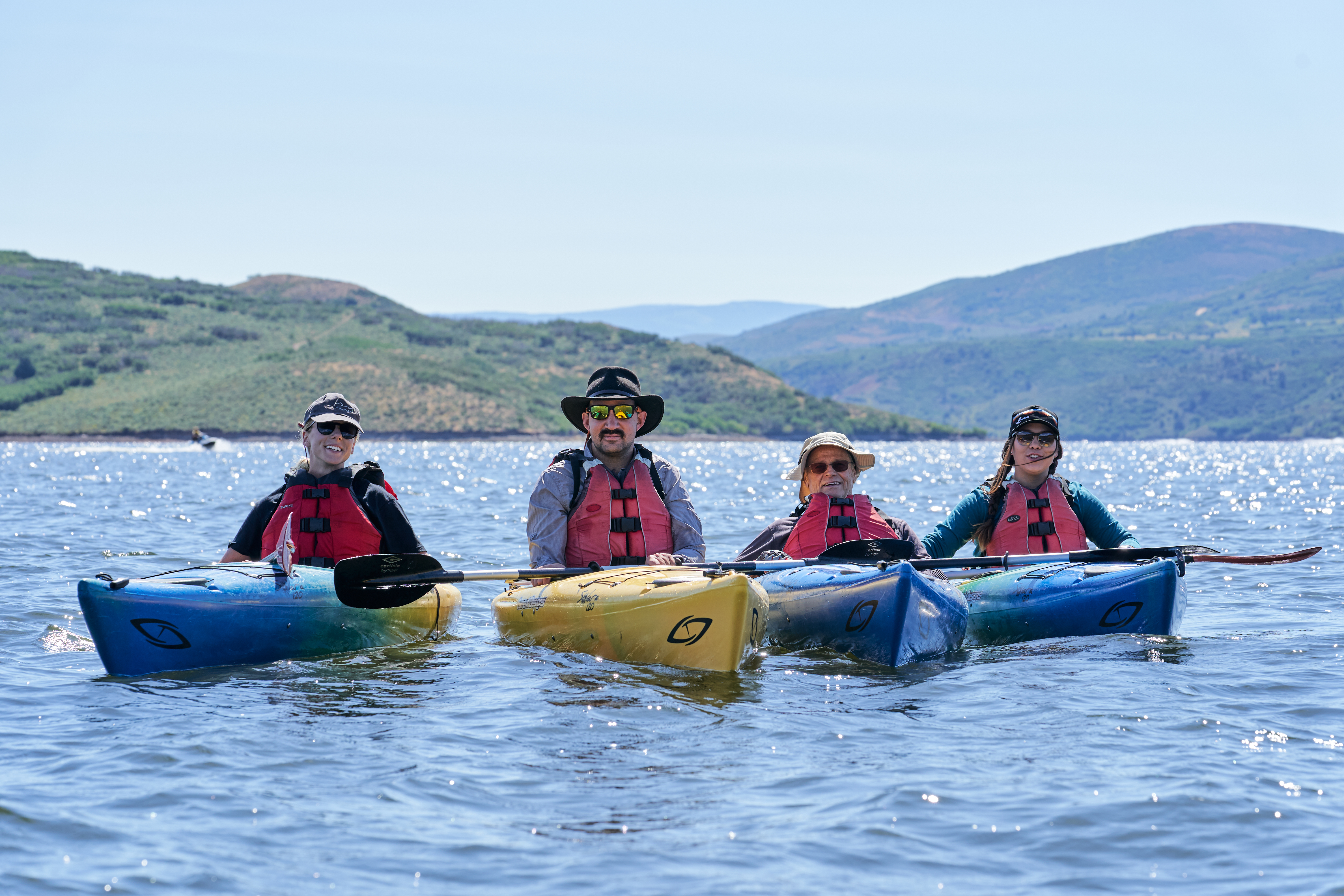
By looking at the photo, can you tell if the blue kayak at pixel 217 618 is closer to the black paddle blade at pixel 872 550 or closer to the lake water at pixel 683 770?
the lake water at pixel 683 770

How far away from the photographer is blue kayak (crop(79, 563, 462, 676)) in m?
7.63

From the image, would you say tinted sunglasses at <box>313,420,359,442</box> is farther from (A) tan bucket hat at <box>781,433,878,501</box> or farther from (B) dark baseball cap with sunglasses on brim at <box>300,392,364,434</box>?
(A) tan bucket hat at <box>781,433,878,501</box>

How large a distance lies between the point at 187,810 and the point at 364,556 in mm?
2997

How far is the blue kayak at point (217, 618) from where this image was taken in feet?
25.0

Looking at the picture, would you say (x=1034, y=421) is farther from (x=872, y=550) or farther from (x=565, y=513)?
(x=565, y=513)

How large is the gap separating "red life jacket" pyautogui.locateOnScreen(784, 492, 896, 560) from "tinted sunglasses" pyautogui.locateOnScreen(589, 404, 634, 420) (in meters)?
1.49

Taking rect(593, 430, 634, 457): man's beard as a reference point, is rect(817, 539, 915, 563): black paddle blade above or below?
below

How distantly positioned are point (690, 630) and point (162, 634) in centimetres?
317

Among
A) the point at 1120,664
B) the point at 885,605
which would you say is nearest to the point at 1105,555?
the point at 1120,664

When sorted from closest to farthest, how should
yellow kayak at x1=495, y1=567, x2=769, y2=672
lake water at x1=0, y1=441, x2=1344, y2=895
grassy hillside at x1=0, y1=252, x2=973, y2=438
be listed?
1. lake water at x1=0, y1=441, x2=1344, y2=895
2. yellow kayak at x1=495, y1=567, x2=769, y2=672
3. grassy hillside at x1=0, y1=252, x2=973, y2=438

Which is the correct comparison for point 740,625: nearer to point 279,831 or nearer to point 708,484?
point 279,831

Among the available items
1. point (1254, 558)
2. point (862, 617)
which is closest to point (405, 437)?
point (1254, 558)

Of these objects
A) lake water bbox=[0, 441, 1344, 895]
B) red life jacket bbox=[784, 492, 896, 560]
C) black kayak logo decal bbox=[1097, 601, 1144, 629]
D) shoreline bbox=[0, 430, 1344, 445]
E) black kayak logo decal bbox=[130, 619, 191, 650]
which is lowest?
lake water bbox=[0, 441, 1344, 895]

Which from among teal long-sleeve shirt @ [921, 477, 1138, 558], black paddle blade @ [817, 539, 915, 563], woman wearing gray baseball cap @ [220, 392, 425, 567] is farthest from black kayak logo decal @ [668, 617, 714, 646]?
teal long-sleeve shirt @ [921, 477, 1138, 558]
